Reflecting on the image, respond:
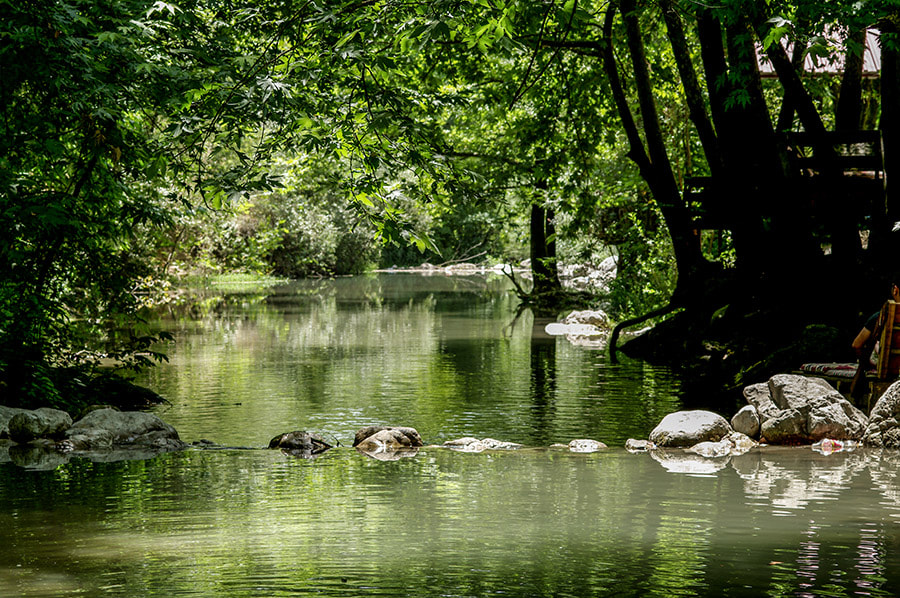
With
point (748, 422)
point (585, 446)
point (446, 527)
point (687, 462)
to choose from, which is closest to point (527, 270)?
point (748, 422)

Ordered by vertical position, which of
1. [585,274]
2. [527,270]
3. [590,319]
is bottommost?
[590,319]

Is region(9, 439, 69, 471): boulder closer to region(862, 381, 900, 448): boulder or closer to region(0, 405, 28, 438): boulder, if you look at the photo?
region(0, 405, 28, 438): boulder

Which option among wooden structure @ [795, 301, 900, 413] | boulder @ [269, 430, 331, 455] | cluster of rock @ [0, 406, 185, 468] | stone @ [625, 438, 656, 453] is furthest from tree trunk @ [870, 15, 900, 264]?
cluster of rock @ [0, 406, 185, 468]

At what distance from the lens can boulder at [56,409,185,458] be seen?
10680 millimetres

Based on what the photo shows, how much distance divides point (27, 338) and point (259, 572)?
774cm

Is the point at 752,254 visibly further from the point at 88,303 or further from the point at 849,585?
the point at 849,585

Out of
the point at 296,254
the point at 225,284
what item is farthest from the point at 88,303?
the point at 296,254

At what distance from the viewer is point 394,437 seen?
10812 mm

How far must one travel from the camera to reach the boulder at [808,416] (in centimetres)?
1056

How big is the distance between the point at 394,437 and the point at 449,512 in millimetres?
3331

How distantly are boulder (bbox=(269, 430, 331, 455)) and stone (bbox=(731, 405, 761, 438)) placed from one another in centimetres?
464

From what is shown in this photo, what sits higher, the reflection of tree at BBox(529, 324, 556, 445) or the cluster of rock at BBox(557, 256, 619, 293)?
the cluster of rock at BBox(557, 256, 619, 293)

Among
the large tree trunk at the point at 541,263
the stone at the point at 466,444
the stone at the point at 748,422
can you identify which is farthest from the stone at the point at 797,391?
the large tree trunk at the point at 541,263

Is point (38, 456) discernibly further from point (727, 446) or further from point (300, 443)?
point (727, 446)
